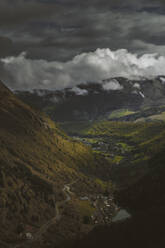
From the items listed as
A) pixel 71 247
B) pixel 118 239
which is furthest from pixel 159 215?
pixel 71 247

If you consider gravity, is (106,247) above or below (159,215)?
below

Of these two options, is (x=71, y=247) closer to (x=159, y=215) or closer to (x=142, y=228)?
(x=142, y=228)

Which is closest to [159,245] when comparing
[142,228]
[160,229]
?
[160,229]

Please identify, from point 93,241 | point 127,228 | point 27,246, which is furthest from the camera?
point 27,246

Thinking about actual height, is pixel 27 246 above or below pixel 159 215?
below

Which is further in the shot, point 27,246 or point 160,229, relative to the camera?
point 27,246

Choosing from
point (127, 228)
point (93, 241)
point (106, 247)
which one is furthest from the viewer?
point (127, 228)

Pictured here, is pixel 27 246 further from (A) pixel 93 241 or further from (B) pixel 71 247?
(A) pixel 93 241

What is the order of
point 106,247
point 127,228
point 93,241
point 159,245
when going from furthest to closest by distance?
point 127,228 < point 93,241 < point 106,247 < point 159,245

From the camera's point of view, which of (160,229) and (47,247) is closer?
(160,229)
